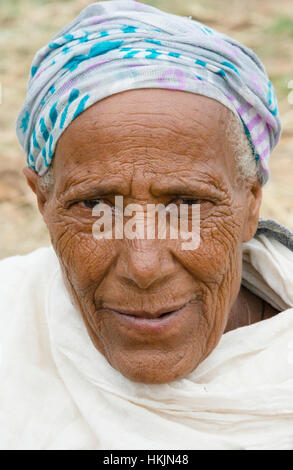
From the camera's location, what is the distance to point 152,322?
7.20 feet

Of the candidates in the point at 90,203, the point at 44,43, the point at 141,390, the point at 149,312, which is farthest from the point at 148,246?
the point at 44,43

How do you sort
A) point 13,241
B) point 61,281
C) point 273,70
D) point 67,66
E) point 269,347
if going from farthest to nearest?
point 273,70, point 13,241, point 61,281, point 269,347, point 67,66

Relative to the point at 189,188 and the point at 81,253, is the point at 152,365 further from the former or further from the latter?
the point at 189,188

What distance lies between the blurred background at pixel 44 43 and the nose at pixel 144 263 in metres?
3.15

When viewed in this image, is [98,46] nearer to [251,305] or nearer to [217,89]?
[217,89]

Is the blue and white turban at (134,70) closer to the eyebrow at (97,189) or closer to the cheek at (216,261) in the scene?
the eyebrow at (97,189)

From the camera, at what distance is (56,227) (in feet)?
8.01

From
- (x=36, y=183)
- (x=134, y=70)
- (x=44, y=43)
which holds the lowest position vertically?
(x=36, y=183)

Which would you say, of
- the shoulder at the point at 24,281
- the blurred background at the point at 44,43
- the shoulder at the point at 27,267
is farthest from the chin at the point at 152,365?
the blurred background at the point at 44,43

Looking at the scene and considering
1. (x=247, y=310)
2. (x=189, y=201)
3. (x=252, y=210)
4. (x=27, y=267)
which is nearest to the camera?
(x=189, y=201)

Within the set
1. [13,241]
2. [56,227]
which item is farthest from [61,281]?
[13,241]

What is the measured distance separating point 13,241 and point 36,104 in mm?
2972

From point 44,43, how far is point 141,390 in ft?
20.9

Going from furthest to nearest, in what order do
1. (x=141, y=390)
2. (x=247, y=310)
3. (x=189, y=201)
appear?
(x=247, y=310)
(x=141, y=390)
(x=189, y=201)
